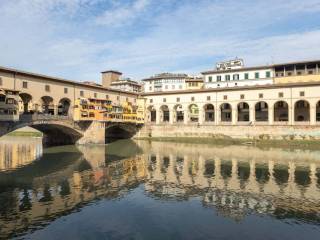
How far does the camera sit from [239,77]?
93562 mm

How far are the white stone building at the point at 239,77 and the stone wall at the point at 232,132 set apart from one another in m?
19.7

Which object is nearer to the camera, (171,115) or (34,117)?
(34,117)

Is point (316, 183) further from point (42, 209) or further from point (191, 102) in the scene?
point (191, 102)

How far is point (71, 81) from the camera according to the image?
226ft

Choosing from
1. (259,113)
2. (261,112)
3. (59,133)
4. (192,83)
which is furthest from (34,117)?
(192,83)

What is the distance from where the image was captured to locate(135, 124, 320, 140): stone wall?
69375 millimetres

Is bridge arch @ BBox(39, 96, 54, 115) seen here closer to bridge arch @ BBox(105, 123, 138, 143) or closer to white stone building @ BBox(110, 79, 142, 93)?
bridge arch @ BBox(105, 123, 138, 143)

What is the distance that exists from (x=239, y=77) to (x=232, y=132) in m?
23.0

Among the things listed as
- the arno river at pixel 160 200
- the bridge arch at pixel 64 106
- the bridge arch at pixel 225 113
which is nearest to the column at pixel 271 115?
the bridge arch at pixel 225 113

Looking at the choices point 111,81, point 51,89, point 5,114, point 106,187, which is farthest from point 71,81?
point 111,81

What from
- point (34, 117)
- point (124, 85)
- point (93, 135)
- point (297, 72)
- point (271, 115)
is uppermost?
point (124, 85)

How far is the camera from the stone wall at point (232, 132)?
228 feet

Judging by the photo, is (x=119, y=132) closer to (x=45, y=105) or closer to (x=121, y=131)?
(x=121, y=131)

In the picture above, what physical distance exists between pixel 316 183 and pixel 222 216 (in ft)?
49.4
